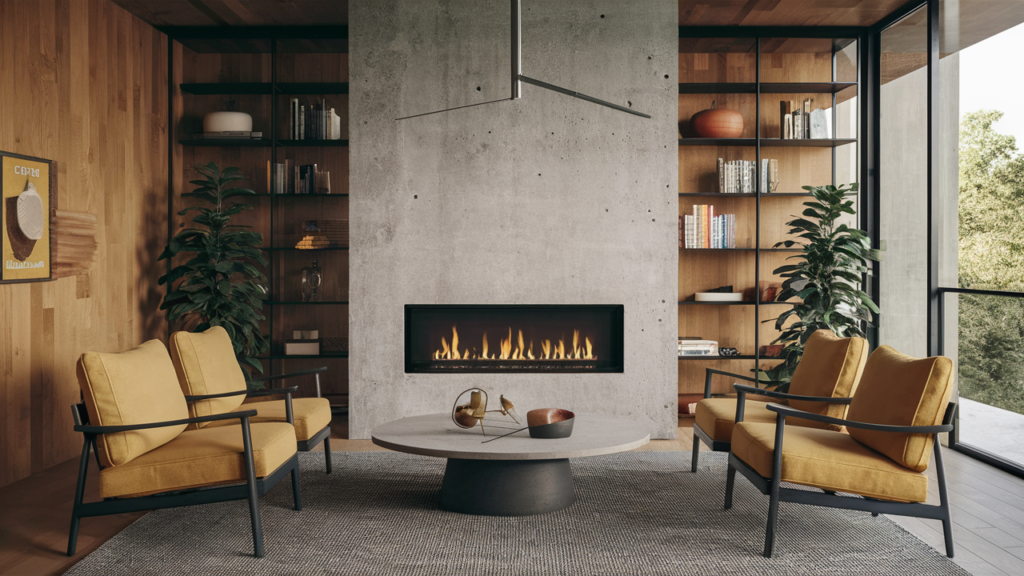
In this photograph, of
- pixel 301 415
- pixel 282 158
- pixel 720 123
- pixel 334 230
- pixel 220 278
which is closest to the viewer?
pixel 301 415

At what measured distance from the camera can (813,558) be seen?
2.77 metres

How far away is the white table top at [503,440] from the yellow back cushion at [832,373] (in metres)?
Answer: 0.89

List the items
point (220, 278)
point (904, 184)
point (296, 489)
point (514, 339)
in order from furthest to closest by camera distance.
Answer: point (220, 278)
point (904, 184)
point (514, 339)
point (296, 489)

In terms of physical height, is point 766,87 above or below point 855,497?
above

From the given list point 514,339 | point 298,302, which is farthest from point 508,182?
point 298,302

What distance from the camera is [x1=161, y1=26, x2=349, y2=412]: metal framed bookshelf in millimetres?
5734

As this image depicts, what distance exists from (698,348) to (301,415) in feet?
10.5

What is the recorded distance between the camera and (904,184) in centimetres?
510

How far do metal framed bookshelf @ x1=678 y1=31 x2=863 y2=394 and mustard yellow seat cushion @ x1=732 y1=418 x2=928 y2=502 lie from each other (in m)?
2.88

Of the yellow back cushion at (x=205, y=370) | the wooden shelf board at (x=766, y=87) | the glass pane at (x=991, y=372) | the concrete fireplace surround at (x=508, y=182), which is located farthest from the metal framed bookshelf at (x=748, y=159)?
the yellow back cushion at (x=205, y=370)

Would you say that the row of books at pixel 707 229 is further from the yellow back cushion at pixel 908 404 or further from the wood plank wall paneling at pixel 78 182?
the wood plank wall paneling at pixel 78 182

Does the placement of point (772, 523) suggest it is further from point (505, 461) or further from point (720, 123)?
point (720, 123)

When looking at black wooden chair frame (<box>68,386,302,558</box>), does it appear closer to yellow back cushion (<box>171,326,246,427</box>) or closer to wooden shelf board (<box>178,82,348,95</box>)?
yellow back cushion (<box>171,326,246,427</box>)

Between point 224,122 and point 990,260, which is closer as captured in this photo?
point 990,260
